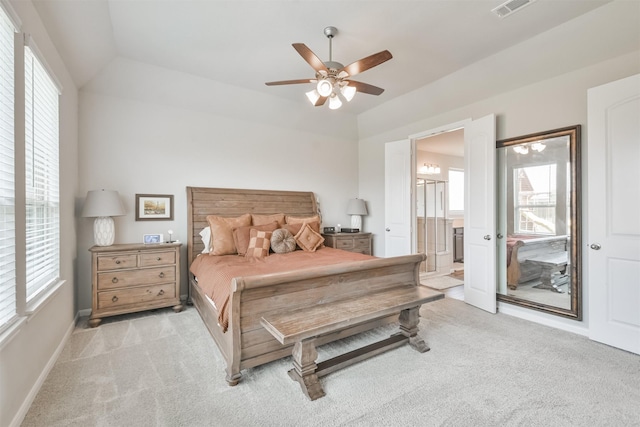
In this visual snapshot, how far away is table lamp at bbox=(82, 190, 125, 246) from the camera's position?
3.23 meters

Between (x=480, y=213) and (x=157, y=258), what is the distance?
413 centimetres

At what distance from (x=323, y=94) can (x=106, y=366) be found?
299cm

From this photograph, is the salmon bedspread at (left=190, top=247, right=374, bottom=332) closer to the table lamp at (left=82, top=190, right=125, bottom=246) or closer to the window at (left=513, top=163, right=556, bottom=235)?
the table lamp at (left=82, top=190, right=125, bottom=246)

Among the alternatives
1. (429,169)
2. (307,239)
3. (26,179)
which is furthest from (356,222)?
(26,179)

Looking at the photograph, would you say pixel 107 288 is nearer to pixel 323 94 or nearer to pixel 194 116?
pixel 194 116

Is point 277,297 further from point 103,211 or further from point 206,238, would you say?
point 103,211

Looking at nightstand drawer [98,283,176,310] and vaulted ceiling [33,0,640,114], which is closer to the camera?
vaulted ceiling [33,0,640,114]

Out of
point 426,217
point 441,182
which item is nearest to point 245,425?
point 426,217

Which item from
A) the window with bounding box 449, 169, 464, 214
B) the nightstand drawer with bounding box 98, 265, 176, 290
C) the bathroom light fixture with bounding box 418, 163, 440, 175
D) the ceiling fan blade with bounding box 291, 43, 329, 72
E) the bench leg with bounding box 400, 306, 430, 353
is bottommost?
the bench leg with bounding box 400, 306, 430, 353

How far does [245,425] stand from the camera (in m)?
1.71

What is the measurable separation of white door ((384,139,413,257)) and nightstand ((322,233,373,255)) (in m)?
0.34

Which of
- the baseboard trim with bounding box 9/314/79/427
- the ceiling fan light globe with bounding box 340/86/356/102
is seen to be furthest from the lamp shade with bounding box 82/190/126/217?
the ceiling fan light globe with bounding box 340/86/356/102

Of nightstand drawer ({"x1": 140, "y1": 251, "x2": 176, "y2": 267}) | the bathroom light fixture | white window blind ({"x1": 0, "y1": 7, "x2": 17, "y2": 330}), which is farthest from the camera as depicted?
the bathroom light fixture

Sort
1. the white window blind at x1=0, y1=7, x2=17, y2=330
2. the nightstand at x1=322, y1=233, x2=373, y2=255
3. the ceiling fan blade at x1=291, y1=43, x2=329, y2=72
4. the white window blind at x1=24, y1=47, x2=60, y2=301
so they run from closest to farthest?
the white window blind at x1=0, y1=7, x2=17, y2=330 → the white window blind at x1=24, y1=47, x2=60, y2=301 → the ceiling fan blade at x1=291, y1=43, x2=329, y2=72 → the nightstand at x1=322, y1=233, x2=373, y2=255
